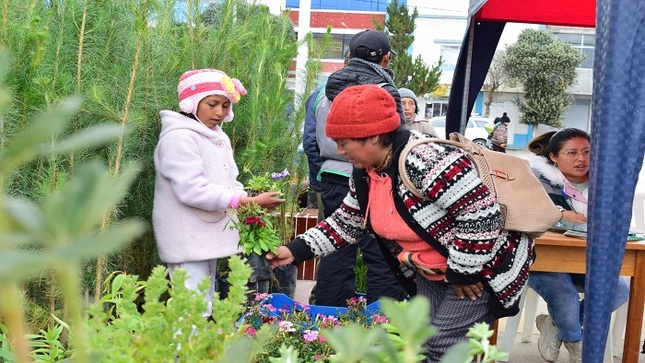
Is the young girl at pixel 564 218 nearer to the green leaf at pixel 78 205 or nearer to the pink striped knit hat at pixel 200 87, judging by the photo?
the pink striped knit hat at pixel 200 87

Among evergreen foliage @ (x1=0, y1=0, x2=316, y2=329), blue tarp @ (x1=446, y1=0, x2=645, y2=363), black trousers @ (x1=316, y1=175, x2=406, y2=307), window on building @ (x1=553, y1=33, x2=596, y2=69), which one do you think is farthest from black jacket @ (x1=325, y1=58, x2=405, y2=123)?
window on building @ (x1=553, y1=33, x2=596, y2=69)

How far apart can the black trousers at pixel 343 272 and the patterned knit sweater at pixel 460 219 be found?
1.99m

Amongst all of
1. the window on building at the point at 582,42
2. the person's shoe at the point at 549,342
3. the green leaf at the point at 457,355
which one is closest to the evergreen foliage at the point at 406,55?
the window on building at the point at 582,42

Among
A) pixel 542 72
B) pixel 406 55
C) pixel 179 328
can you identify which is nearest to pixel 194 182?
pixel 179 328

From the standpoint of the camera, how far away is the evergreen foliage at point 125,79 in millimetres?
3070

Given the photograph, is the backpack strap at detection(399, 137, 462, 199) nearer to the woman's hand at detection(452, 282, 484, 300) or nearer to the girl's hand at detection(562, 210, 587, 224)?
the woman's hand at detection(452, 282, 484, 300)

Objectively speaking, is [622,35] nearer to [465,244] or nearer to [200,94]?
[465,244]

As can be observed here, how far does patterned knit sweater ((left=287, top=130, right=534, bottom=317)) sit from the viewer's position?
104 inches

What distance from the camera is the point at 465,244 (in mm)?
2688

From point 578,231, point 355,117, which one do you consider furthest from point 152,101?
point 578,231

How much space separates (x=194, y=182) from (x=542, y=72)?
119 feet

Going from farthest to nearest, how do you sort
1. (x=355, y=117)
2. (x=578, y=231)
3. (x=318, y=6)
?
1. (x=318, y=6)
2. (x=578, y=231)
3. (x=355, y=117)

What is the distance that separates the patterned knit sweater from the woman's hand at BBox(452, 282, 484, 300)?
3cm

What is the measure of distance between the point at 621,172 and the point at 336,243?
3.37ft
